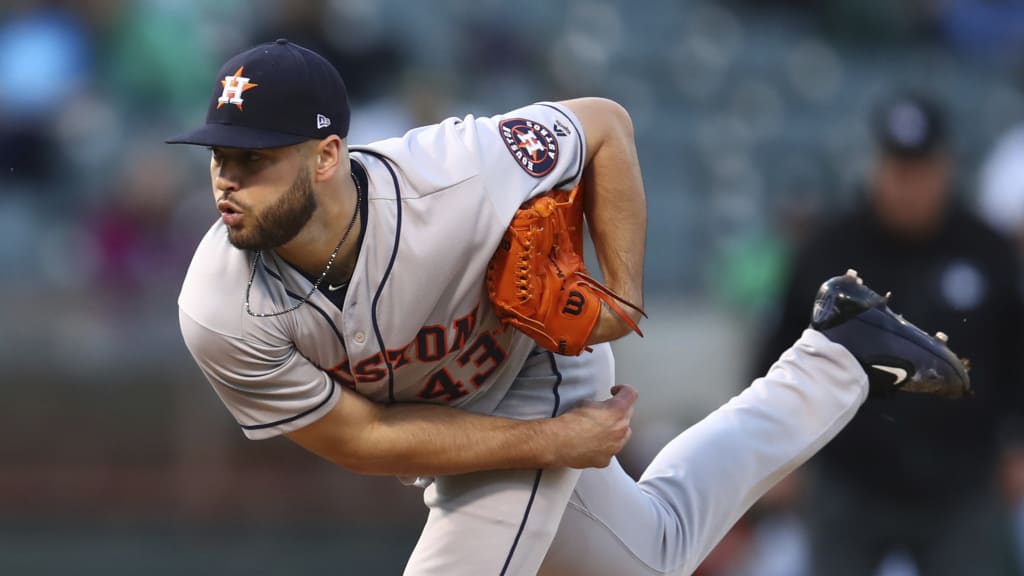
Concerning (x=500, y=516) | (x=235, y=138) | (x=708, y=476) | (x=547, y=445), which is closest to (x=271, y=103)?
(x=235, y=138)

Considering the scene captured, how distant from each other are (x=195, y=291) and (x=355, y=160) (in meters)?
0.46

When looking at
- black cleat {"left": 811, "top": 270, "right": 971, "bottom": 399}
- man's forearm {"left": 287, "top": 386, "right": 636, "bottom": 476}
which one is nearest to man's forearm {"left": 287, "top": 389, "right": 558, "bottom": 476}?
man's forearm {"left": 287, "top": 386, "right": 636, "bottom": 476}

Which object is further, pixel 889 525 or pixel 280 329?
pixel 889 525

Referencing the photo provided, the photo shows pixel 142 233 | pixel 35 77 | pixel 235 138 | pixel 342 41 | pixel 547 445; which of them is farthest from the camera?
pixel 342 41

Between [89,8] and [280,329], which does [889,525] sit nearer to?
[280,329]

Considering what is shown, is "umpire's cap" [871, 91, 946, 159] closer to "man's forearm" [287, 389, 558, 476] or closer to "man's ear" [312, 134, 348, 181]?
"man's forearm" [287, 389, 558, 476]

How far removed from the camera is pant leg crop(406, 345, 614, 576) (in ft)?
12.0

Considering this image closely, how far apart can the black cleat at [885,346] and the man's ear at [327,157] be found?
1.41 meters

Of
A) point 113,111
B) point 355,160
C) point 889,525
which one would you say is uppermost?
point 355,160

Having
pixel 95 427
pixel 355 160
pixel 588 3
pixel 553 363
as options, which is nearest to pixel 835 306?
pixel 553 363

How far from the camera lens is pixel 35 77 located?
7.86m

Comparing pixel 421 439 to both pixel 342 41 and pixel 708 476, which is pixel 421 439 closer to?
pixel 708 476

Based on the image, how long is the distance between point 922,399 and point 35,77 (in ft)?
15.9

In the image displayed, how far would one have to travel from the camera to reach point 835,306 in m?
4.04
